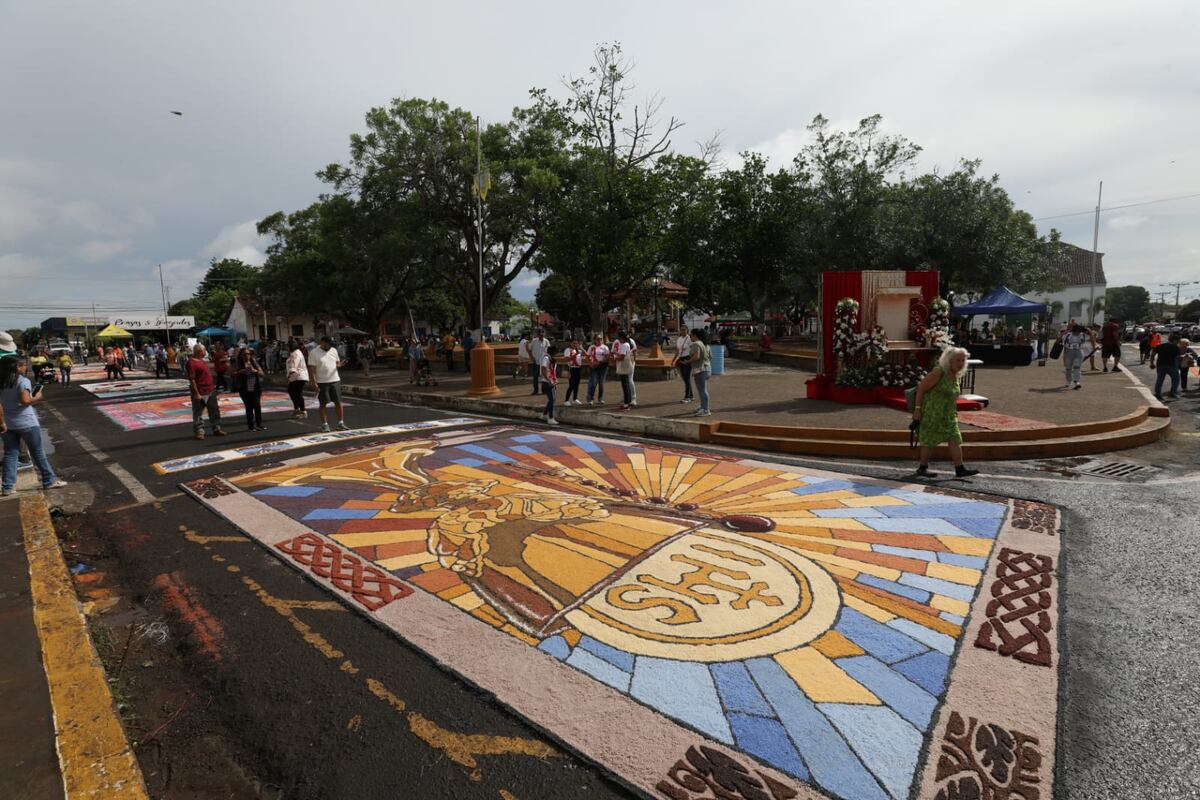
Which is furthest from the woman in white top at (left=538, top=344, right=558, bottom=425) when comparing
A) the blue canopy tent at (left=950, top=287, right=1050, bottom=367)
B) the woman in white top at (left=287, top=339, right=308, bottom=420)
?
the blue canopy tent at (left=950, top=287, right=1050, bottom=367)

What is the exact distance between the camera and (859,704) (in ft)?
8.93

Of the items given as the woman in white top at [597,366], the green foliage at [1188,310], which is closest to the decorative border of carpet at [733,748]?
the woman in white top at [597,366]

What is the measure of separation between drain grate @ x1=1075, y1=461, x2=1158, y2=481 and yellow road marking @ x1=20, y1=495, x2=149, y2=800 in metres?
8.95

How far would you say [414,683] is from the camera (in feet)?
9.51

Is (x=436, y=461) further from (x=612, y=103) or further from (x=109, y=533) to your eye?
(x=612, y=103)

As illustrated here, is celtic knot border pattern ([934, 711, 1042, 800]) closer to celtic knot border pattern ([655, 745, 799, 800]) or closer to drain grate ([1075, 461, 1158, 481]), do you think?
celtic knot border pattern ([655, 745, 799, 800])

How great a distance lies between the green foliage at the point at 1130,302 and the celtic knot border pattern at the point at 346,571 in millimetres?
115523

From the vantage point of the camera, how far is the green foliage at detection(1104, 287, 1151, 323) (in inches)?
3627

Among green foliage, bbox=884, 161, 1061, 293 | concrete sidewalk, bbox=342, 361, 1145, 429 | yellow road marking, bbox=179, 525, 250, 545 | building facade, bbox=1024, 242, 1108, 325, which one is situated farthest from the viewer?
building facade, bbox=1024, 242, 1108, 325

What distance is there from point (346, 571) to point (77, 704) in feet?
5.26

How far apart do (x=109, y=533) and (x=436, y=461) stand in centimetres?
326

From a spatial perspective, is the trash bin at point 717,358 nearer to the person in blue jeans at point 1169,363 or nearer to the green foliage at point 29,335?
the person in blue jeans at point 1169,363

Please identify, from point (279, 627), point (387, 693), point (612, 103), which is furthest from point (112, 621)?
point (612, 103)

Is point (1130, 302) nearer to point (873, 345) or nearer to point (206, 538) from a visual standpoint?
point (873, 345)
